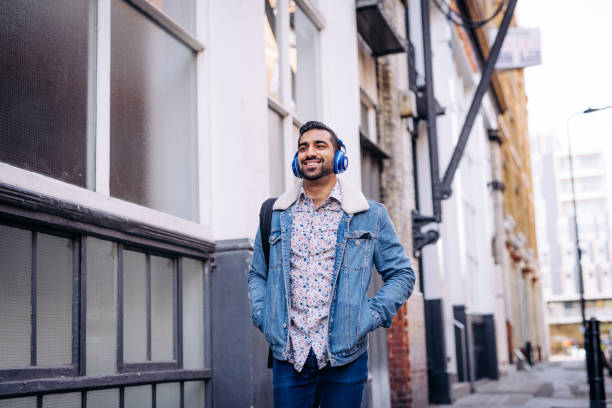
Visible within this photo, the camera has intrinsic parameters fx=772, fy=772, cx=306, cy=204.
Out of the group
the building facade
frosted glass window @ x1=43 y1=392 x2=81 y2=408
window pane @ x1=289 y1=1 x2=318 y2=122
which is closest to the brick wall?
the building facade

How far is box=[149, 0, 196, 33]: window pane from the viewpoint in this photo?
5711 millimetres

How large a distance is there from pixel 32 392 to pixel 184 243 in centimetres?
185

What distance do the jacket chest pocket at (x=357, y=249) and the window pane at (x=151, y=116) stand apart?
177cm

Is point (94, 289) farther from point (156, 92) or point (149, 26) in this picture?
point (149, 26)

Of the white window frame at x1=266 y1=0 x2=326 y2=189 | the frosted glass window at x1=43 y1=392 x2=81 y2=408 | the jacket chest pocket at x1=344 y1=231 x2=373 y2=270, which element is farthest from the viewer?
the white window frame at x1=266 y1=0 x2=326 y2=189

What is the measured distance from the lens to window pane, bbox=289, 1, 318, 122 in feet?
26.7

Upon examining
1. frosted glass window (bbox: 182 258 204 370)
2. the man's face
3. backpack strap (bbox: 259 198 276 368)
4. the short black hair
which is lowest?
frosted glass window (bbox: 182 258 204 370)

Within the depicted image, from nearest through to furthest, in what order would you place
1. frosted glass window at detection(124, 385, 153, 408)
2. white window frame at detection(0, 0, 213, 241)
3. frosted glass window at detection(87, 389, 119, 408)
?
white window frame at detection(0, 0, 213, 241)
frosted glass window at detection(87, 389, 119, 408)
frosted glass window at detection(124, 385, 153, 408)

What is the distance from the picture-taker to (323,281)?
3.54 meters

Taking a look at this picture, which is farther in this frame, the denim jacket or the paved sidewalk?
the paved sidewalk

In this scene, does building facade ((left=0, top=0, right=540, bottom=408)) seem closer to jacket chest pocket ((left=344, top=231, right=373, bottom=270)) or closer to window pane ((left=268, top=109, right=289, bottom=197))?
window pane ((left=268, top=109, right=289, bottom=197))

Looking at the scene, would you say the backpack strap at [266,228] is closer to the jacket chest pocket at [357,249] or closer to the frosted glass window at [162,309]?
the jacket chest pocket at [357,249]

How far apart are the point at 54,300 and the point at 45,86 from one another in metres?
1.14

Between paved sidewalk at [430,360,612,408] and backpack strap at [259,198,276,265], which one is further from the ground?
backpack strap at [259,198,276,265]
